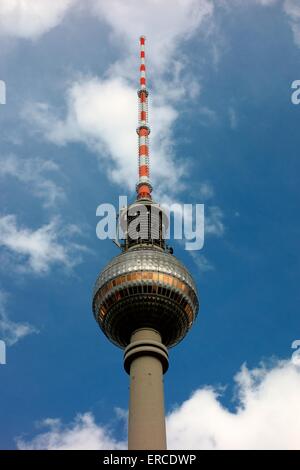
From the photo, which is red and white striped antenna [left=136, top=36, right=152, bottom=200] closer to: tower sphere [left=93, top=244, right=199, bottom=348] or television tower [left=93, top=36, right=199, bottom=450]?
television tower [left=93, top=36, right=199, bottom=450]

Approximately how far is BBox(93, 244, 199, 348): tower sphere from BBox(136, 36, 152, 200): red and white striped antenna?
55.2ft

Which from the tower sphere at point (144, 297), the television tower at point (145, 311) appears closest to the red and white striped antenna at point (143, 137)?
the television tower at point (145, 311)

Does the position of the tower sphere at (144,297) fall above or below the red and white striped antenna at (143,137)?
below

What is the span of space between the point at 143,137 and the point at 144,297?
3191cm

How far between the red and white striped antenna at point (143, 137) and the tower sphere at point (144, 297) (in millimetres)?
16826

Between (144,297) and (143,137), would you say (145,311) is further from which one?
(143,137)

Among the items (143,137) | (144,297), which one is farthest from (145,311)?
(143,137)

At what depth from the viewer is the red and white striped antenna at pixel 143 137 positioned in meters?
90.3

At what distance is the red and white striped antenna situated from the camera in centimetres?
9031

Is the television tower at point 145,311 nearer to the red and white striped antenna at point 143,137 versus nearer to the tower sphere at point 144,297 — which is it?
the tower sphere at point 144,297

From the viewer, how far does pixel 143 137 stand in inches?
3708

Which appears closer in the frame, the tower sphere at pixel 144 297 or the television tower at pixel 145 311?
the television tower at pixel 145 311
